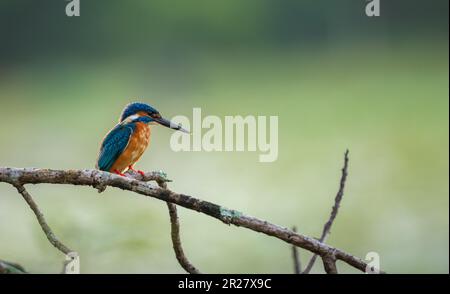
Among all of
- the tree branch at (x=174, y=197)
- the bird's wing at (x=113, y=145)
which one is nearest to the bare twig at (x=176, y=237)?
the tree branch at (x=174, y=197)

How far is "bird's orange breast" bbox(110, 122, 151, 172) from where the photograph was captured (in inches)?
119

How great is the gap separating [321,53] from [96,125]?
615 centimetres

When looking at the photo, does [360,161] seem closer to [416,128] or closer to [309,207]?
[309,207]

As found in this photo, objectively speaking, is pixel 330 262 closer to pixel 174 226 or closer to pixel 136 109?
pixel 174 226

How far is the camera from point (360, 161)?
33.9 ft

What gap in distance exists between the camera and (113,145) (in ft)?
9.82

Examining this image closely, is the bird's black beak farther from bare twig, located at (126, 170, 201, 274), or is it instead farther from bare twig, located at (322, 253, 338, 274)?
bare twig, located at (322, 253, 338, 274)

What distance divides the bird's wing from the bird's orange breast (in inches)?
0.6

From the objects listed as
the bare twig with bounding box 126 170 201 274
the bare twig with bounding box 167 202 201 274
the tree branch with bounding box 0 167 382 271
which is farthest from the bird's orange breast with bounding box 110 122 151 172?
the tree branch with bounding box 0 167 382 271

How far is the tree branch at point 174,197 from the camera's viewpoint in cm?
242

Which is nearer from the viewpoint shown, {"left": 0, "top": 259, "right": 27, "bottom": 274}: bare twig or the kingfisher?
{"left": 0, "top": 259, "right": 27, "bottom": 274}: bare twig

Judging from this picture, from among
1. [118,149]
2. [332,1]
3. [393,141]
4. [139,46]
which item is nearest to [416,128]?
[393,141]

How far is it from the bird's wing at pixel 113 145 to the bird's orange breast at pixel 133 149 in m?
0.01
